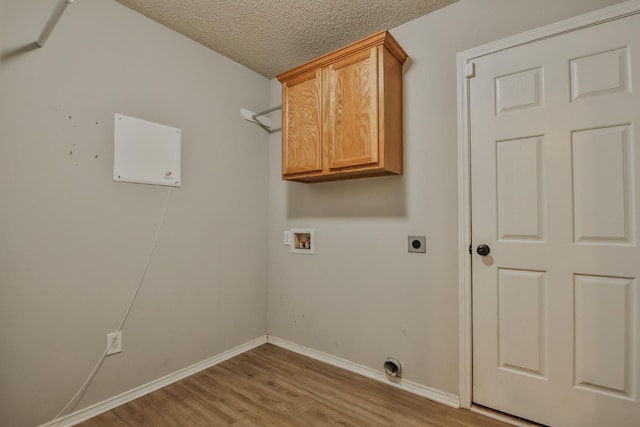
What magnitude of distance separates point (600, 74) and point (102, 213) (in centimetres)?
284

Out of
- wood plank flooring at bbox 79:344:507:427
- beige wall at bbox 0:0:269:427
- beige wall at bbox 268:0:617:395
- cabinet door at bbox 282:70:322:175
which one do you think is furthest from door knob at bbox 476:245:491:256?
beige wall at bbox 0:0:269:427

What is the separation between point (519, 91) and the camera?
1647 mm

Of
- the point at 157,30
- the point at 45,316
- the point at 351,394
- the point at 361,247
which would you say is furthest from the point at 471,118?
the point at 45,316

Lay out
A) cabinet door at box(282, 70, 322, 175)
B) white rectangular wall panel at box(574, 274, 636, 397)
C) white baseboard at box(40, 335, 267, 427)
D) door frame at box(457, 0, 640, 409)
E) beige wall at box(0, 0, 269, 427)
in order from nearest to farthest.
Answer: white rectangular wall panel at box(574, 274, 636, 397)
beige wall at box(0, 0, 269, 427)
white baseboard at box(40, 335, 267, 427)
door frame at box(457, 0, 640, 409)
cabinet door at box(282, 70, 322, 175)

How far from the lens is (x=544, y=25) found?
62.7 inches

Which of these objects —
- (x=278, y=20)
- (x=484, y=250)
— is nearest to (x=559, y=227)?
(x=484, y=250)

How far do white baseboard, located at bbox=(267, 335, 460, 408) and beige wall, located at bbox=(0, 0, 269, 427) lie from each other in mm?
455

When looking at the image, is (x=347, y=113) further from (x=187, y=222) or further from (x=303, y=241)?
(x=187, y=222)

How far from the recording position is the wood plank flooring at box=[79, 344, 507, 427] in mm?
1671

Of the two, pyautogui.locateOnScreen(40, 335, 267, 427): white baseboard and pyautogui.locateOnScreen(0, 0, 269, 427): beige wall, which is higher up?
pyautogui.locateOnScreen(0, 0, 269, 427): beige wall

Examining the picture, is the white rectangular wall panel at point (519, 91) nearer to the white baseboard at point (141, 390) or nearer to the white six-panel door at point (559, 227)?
the white six-panel door at point (559, 227)

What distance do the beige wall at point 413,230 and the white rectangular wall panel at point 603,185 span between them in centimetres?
60

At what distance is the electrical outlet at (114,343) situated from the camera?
1803 mm

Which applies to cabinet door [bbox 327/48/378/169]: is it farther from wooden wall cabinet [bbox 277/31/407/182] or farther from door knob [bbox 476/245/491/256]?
door knob [bbox 476/245/491/256]
